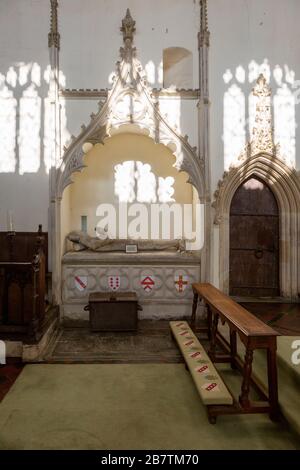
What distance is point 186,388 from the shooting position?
11.6 ft

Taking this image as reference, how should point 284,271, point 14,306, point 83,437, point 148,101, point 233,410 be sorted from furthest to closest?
1. point 284,271
2. point 148,101
3. point 14,306
4. point 233,410
5. point 83,437

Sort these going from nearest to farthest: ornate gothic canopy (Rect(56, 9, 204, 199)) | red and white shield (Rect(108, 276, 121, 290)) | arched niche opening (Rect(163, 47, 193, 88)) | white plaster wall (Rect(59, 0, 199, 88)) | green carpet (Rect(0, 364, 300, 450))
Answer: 1. green carpet (Rect(0, 364, 300, 450))
2. ornate gothic canopy (Rect(56, 9, 204, 199))
3. red and white shield (Rect(108, 276, 121, 290))
4. white plaster wall (Rect(59, 0, 199, 88))
5. arched niche opening (Rect(163, 47, 193, 88))

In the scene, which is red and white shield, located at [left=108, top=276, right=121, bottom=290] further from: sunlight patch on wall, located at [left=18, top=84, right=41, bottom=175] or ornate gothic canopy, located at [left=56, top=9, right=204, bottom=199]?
sunlight patch on wall, located at [left=18, top=84, right=41, bottom=175]

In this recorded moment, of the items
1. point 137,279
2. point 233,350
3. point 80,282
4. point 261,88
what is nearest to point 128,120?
point 261,88

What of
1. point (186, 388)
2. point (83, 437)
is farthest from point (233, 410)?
point (83, 437)

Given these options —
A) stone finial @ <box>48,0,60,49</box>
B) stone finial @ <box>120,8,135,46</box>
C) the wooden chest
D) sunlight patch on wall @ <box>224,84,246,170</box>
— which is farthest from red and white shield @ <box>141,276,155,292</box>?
stone finial @ <box>48,0,60,49</box>

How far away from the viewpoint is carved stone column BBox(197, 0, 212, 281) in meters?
5.79

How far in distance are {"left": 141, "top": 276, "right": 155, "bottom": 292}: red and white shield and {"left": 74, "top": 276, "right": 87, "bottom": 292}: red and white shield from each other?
94cm

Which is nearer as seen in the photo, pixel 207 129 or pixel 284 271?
pixel 207 129

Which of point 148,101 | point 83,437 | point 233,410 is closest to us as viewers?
point 83,437

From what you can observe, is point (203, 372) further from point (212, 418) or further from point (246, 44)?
point (246, 44)

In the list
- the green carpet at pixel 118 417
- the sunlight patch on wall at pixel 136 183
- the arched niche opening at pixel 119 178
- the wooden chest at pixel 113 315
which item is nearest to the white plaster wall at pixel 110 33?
the arched niche opening at pixel 119 178

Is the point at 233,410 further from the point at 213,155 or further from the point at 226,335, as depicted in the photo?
the point at 213,155

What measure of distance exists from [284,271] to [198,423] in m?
4.34
